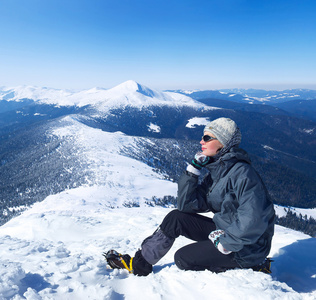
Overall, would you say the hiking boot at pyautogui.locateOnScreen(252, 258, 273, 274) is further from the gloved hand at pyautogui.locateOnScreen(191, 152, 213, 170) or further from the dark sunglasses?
the dark sunglasses

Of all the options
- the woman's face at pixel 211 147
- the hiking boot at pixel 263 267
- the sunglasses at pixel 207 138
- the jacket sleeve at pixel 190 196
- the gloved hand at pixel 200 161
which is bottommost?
the hiking boot at pixel 263 267

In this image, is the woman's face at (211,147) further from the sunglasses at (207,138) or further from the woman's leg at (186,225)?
the woman's leg at (186,225)

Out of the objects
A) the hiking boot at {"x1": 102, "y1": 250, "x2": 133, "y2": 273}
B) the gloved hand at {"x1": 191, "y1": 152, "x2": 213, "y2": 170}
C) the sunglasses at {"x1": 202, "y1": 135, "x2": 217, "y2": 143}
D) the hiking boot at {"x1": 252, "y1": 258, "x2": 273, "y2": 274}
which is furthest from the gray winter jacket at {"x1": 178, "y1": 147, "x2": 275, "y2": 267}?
the hiking boot at {"x1": 102, "y1": 250, "x2": 133, "y2": 273}

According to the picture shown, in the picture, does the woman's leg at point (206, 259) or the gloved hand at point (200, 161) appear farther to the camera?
the gloved hand at point (200, 161)

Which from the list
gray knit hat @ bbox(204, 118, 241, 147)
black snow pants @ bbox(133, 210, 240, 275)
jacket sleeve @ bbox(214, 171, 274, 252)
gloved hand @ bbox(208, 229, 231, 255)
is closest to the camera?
jacket sleeve @ bbox(214, 171, 274, 252)

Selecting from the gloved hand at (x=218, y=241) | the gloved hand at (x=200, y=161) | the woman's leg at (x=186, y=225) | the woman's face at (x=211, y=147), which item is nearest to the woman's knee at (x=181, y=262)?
the woman's leg at (x=186, y=225)

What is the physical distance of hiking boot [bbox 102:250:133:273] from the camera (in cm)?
508

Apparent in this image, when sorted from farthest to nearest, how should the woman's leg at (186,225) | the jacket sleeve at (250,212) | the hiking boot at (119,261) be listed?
the hiking boot at (119,261)
the woman's leg at (186,225)
the jacket sleeve at (250,212)

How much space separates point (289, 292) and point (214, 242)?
143cm

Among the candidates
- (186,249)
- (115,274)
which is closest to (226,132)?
(186,249)

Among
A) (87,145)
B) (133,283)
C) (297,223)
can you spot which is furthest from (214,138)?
(87,145)

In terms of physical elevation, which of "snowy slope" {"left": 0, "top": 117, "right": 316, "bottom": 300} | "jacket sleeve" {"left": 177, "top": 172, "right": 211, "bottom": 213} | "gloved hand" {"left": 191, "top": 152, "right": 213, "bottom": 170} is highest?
"gloved hand" {"left": 191, "top": 152, "right": 213, "bottom": 170}

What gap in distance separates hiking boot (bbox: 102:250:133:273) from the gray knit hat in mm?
3607

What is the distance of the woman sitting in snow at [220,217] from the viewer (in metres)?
3.81
